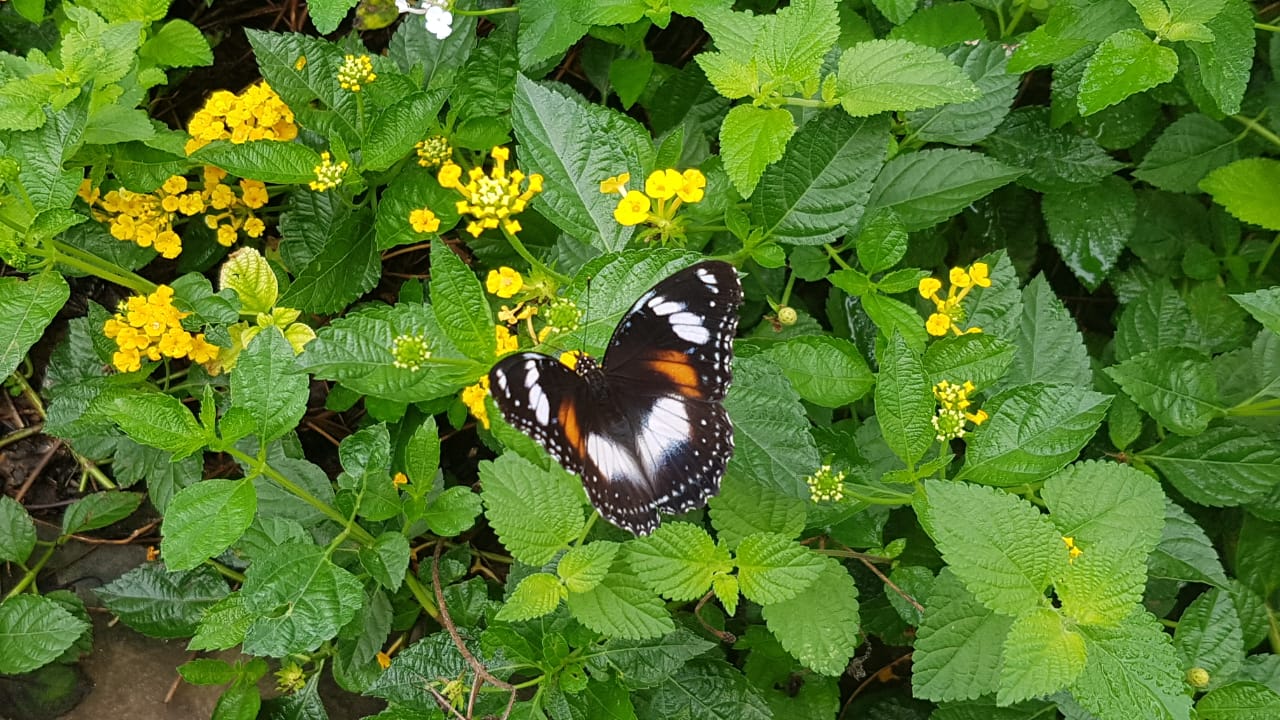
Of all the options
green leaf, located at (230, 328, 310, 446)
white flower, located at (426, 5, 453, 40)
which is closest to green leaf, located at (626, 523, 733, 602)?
green leaf, located at (230, 328, 310, 446)

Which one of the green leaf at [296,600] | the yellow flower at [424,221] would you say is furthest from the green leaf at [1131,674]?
the yellow flower at [424,221]

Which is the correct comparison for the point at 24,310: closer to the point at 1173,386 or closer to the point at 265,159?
the point at 265,159

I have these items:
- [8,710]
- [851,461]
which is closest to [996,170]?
[851,461]

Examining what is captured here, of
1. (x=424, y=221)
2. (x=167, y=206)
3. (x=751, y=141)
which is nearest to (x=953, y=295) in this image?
(x=751, y=141)

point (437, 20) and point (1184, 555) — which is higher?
point (437, 20)

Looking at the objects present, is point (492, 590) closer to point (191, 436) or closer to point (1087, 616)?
point (191, 436)
